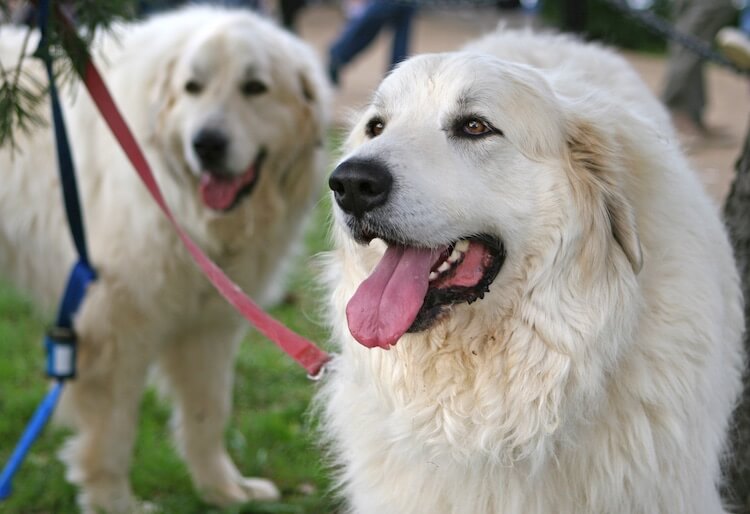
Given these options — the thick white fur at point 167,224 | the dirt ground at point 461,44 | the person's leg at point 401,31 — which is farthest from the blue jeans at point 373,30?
the thick white fur at point 167,224

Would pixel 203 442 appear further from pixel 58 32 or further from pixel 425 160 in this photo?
pixel 425 160

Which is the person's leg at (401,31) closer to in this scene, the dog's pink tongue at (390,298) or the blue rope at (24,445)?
the blue rope at (24,445)

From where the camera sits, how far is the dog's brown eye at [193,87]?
3.75m

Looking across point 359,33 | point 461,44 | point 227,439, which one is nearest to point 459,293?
point 227,439

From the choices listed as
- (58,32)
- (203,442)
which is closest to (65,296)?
(203,442)

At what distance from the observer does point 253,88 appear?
3.87m

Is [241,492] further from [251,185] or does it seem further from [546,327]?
[546,327]

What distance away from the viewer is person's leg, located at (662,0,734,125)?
25.0ft

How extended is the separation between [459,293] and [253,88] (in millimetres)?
1991

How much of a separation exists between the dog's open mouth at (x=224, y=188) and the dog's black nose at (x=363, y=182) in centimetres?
168

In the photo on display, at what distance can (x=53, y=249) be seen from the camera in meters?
3.84

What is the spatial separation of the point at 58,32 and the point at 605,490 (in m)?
2.05

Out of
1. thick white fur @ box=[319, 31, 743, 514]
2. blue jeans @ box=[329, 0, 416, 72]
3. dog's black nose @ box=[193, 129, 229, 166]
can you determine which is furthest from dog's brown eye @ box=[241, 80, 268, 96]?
blue jeans @ box=[329, 0, 416, 72]

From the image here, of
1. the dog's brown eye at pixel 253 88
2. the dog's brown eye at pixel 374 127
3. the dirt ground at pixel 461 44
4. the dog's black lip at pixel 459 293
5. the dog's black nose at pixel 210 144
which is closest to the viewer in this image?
the dog's black lip at pixel 459 293
